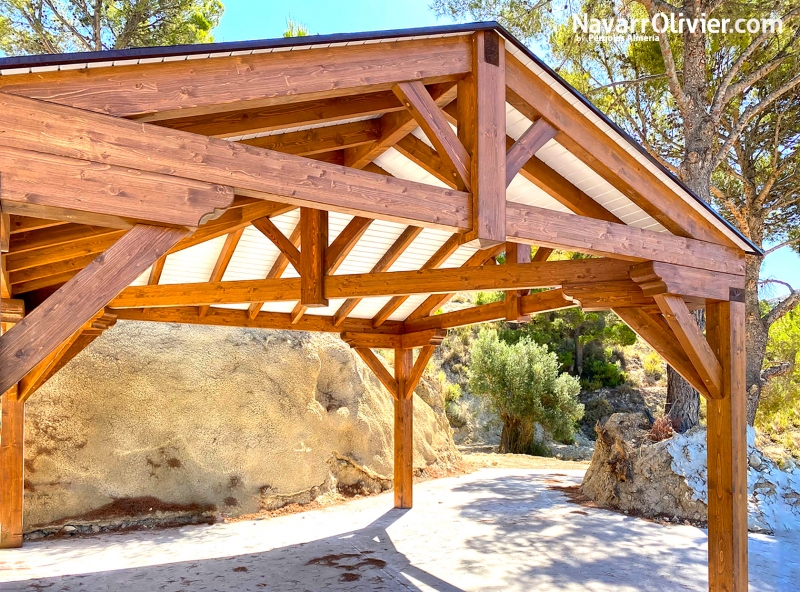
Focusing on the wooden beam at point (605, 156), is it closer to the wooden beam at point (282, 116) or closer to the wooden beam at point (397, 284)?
the wooden beam at point (397, 284)

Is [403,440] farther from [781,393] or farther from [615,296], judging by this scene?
[781,393]

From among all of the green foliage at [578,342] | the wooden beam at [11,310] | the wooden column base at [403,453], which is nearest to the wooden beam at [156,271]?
the wooden beam at [11,310]

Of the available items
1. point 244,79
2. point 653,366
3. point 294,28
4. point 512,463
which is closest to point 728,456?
point 244,79

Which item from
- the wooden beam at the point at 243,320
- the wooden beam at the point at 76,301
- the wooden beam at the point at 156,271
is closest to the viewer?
the wooden beam at the point at 76,301

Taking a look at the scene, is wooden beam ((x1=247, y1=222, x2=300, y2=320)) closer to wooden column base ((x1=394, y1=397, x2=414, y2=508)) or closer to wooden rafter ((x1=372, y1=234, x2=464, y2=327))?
wooden rafter ((x1=372, y1=234, x2=464, y2=327))

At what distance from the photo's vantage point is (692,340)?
5211 millimetres

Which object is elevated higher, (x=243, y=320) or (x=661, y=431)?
(x=243, y=320)

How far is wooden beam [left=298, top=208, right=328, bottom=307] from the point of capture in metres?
6.50

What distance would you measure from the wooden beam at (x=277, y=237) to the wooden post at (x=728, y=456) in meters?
4.03

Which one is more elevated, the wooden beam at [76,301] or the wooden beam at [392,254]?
the wooden beam at [392,254]

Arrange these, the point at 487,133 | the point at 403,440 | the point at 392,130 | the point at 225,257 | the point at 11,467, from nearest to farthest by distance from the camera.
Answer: the point at 487,133 < the point at 392,130 < the point at 11,467 < the point at 225,257 < the point at 403,440

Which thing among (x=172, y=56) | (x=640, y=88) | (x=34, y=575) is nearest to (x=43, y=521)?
(x=34, y=575)

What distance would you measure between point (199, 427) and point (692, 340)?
7.16m

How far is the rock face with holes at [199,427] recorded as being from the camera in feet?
28.0
